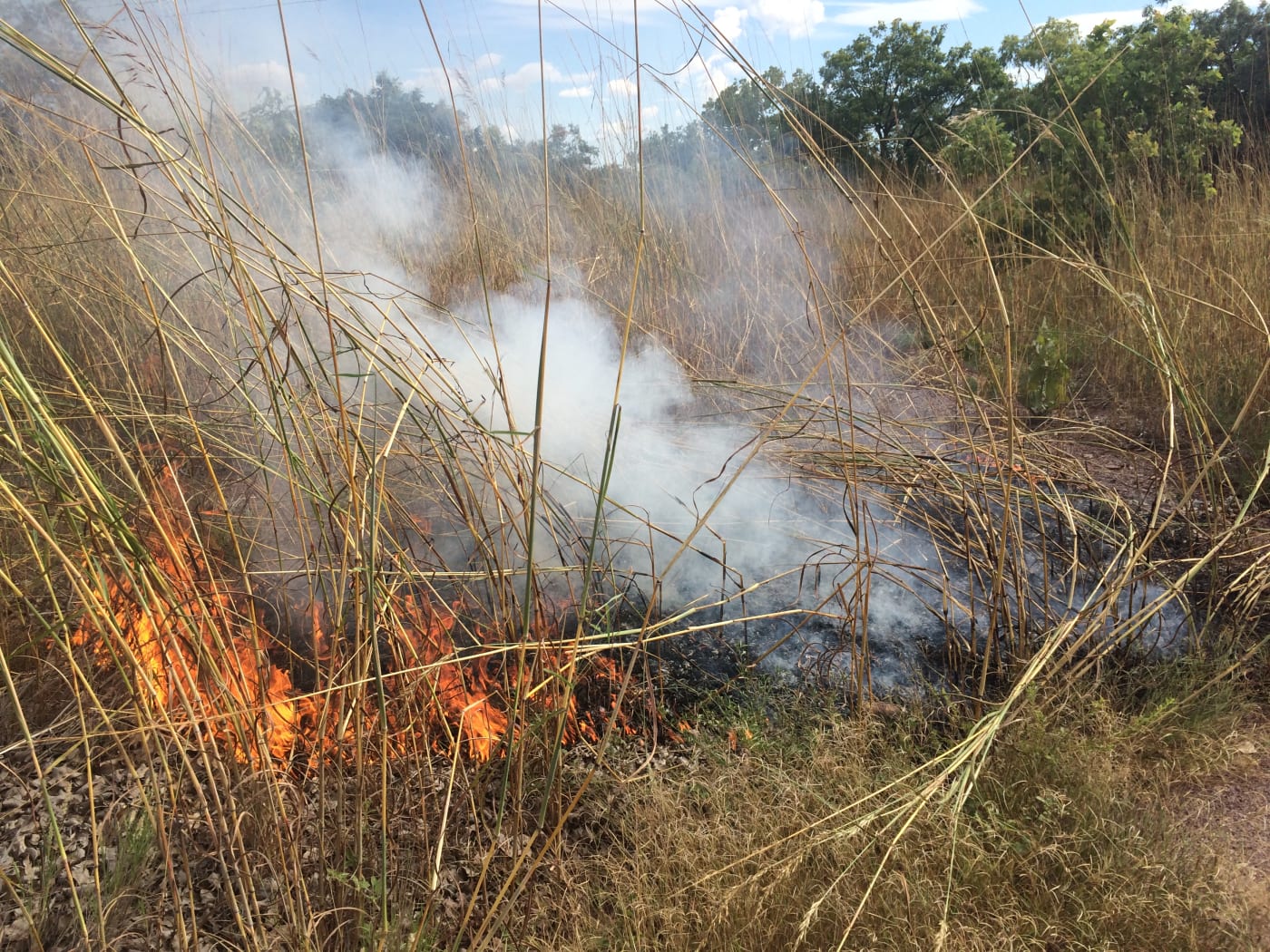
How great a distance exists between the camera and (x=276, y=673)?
1912 millimetres

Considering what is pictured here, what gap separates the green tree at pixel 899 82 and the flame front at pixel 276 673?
6.55 meters

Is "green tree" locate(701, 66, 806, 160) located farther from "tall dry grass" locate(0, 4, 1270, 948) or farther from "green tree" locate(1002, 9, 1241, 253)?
"tall dry grass" locate(0, 4, 1270, 948)

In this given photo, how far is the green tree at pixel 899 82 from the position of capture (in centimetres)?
720

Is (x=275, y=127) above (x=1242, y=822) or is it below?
above

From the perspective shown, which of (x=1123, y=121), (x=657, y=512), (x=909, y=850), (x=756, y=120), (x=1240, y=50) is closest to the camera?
(x=909, y=850)

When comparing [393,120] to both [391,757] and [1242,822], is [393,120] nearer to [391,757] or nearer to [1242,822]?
[391,757]

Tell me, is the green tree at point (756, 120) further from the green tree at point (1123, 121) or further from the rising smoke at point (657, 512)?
the rising smoke at point (657, 512)

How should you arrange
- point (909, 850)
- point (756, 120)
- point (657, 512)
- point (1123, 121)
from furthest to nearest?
point (756, 120)
point (1123, 121)
point (657, 512)
point (909, 850)

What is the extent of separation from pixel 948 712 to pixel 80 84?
191cm

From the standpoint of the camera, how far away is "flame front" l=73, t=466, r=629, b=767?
1195 millimetres

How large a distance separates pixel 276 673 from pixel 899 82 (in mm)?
7406

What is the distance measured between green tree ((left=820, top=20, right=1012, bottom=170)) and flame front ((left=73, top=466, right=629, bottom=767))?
6.55m

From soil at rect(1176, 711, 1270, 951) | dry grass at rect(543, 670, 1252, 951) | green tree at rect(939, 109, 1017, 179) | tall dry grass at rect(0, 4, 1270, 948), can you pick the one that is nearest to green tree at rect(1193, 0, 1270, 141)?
green tree at rect(939, 109, 1017, 179)

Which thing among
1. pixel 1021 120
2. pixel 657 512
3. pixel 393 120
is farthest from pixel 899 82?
pixel 657 512
